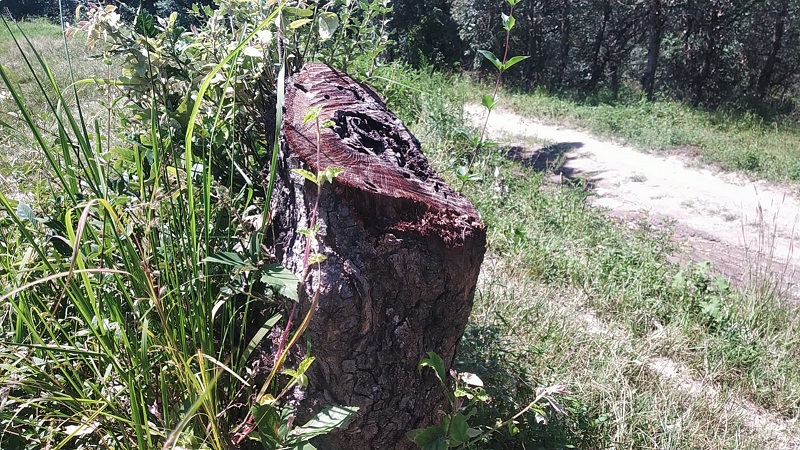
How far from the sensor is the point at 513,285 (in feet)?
10.4

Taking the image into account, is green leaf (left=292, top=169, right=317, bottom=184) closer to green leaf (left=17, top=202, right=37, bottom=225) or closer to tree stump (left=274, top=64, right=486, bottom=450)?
tree stump (left=274, top=64, right=486, bottom=450)

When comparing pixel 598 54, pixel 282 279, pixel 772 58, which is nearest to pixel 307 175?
pixel 282 279

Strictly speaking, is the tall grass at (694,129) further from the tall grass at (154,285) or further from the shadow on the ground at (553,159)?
the tall grass at (154,285)

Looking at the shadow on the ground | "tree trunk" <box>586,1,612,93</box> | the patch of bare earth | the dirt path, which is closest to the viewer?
the patch of bare earth

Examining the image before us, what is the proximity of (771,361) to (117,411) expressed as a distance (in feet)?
11.2

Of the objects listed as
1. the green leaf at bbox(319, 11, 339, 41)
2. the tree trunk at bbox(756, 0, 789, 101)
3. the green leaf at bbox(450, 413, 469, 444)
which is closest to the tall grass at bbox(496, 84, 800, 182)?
the tree trunk at bbox(756, 0, 789, 101)

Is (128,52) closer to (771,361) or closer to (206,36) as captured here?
(206,36)

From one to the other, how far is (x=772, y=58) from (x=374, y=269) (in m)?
16.1

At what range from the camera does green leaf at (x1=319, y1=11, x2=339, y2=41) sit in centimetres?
170

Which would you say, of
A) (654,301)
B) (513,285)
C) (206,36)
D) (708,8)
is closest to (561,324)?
(513,285)

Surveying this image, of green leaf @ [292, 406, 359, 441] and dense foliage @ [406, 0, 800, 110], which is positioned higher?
dense foliage @ [406, 0, 800, 110]

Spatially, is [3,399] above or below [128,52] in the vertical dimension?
below

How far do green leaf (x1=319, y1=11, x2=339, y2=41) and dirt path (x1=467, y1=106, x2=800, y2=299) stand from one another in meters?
3.64

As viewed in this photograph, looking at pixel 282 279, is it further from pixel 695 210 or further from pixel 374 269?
pixel 695 210
